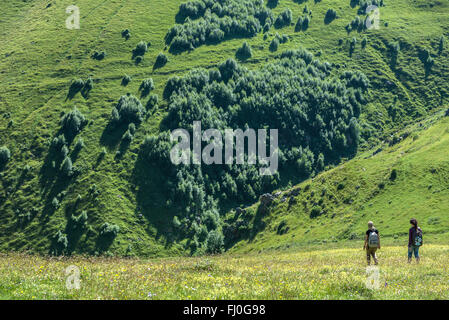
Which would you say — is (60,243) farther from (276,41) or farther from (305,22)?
(305,22)

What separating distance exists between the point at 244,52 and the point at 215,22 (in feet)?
81.2

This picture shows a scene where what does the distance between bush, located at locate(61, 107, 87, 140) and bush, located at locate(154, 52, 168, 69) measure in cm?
3787

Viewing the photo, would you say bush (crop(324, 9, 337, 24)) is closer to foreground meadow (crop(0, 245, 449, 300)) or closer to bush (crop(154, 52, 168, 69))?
bush (crop(154, 52, 168, 69))

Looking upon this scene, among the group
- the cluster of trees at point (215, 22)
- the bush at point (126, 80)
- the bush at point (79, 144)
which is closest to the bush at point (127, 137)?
the bush at point (79, 144)

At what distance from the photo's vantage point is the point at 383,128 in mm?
134375

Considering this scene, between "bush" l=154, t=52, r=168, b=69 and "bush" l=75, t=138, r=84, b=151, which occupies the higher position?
"bush" l=154, t=52, r=168, b=69

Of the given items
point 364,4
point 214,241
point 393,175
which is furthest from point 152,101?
point 364,4

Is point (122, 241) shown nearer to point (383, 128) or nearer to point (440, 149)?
point (440, 149)

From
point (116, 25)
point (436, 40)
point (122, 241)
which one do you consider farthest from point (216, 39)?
point (122, 241)

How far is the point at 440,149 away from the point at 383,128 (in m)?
49.9

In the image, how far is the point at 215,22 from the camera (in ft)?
561

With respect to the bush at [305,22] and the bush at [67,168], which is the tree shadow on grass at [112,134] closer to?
the bush at [67,168]

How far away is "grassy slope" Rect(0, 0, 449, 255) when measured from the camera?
97500 millimetres

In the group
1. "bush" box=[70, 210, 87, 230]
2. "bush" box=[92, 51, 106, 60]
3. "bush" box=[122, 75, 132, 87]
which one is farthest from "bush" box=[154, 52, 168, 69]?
"bush" box=[70, 210, 87, 230]
